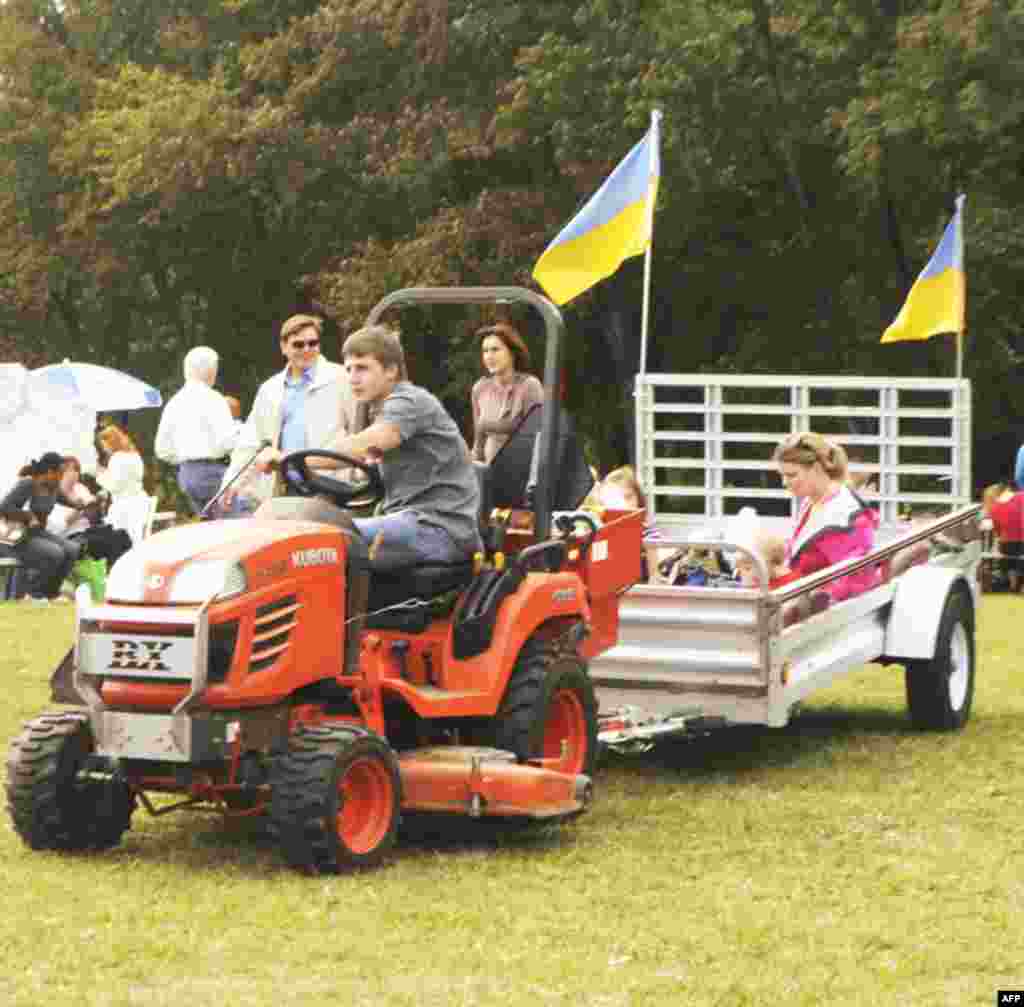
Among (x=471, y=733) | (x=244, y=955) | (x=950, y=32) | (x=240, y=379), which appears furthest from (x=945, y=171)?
(x=244, y=955)

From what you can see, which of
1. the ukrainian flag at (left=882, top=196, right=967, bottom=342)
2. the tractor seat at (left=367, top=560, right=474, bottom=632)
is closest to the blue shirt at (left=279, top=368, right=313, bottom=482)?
the tractor seat at (left=367, top=560, right=474, bottom=632)

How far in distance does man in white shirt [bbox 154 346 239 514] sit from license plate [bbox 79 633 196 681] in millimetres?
6188

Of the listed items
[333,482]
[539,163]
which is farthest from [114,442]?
[539,163]

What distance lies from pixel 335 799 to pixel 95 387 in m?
16.9

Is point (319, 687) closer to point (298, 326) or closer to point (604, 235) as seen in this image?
point (298, 326)

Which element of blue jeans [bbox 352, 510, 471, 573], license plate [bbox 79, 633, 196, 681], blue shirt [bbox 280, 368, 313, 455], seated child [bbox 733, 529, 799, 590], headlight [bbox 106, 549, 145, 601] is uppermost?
blue shirt [bbox 280, 368, 313, 455]

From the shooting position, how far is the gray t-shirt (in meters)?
8.42

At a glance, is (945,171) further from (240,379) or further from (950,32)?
(240,379)

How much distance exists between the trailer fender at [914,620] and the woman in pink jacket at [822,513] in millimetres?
181

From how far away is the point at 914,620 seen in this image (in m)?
10.9

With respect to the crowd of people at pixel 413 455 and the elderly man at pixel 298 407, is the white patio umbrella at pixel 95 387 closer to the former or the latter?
the crowd of people at pixel 413 455

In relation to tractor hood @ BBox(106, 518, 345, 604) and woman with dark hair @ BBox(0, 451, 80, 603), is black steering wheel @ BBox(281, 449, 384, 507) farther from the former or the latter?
woman with dark hair @ BBox(0, 451, 80, 603)

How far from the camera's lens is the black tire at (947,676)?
11000 mm

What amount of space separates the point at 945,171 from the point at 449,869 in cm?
2277
